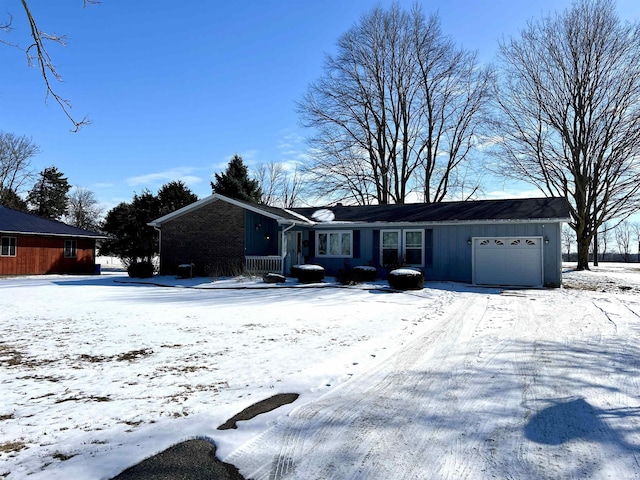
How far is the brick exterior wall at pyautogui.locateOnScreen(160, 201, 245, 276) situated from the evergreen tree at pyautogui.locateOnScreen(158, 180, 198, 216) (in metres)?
11.5

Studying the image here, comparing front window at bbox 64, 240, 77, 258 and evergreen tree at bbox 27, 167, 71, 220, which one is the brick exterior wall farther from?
evergreen tree at bbox 27, 167, 71, 220

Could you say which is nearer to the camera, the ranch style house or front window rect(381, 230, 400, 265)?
the ranch style house

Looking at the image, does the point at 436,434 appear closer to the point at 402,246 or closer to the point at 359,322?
the point at 359,322

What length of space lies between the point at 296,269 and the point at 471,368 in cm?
1251

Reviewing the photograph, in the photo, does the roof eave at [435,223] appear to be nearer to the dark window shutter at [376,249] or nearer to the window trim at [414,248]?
the window trim at [414,248]

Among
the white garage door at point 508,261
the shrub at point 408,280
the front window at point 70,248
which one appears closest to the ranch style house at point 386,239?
the white garage door at point 508,261

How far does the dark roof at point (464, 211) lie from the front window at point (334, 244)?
0.91 meters

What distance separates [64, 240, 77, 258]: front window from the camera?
2645 cm

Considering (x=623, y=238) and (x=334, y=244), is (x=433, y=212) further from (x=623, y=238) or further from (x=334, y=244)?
(x=623, y=238)

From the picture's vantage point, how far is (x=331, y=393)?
14.4 feet

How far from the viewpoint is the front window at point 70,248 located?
26453 mm

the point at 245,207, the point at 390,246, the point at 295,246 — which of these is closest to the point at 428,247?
the point at 390,246

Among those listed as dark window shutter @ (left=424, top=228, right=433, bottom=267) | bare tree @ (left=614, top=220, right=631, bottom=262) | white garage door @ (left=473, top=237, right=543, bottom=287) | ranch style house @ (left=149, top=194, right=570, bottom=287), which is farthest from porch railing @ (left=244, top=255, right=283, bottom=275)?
bare tree @ (left=614, top=220, right=631, bottom=262)

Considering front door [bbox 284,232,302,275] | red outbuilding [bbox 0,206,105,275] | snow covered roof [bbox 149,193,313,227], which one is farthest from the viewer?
→ red outbuilding [bbox 0,206,105,275]
